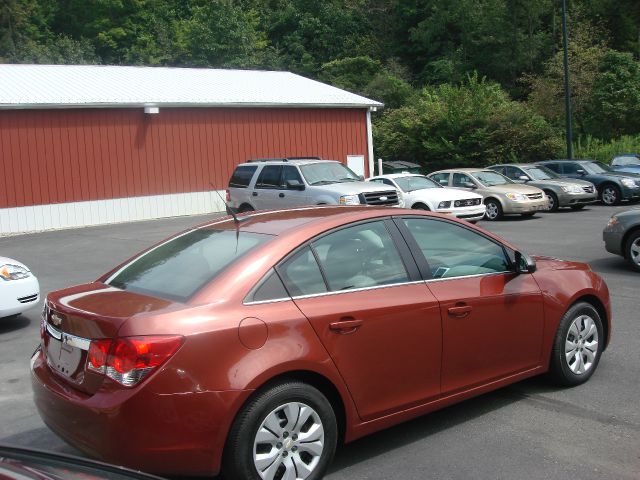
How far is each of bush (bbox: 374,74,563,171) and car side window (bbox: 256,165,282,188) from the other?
16152 millimetres

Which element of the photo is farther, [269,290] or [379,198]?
[379,198]

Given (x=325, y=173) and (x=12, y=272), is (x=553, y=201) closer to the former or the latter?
(x=325, y=173)

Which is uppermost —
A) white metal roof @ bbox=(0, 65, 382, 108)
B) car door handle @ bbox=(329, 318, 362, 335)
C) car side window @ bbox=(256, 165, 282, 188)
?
white metal roof @ bbox=(0, 65, 382, 108)

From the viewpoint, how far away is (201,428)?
3.66 meters

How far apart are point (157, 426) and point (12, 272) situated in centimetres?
570

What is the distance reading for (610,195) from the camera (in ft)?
72.4

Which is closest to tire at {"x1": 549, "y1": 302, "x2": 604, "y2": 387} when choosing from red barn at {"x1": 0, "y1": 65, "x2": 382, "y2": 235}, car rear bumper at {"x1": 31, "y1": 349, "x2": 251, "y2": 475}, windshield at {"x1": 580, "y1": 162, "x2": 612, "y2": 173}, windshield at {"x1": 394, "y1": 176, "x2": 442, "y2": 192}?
car rear bumper at {"x1": 31, "y1": 349, "x2": 251, "y2": 475}

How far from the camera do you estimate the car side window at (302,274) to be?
13.7ft

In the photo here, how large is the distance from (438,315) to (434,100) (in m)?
35.0

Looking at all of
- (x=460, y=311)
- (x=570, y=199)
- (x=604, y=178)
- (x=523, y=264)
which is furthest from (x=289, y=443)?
(x=604, y=178)

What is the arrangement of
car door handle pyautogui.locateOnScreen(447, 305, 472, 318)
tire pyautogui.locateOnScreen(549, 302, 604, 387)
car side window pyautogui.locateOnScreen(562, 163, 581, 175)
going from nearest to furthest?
car door handle pyautogui.locateOnScreen(447, 305, 472, 318), tire pyautogui.locateOnScreen(549, 302, 604, 387), car side window pyautogui.locateOnScreen(562, 163, 581, 175)

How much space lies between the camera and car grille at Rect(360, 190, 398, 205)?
16.0m

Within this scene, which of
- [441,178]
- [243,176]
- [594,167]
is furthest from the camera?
[594,167]

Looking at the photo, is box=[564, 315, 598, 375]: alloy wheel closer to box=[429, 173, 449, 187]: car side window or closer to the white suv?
the white suv
